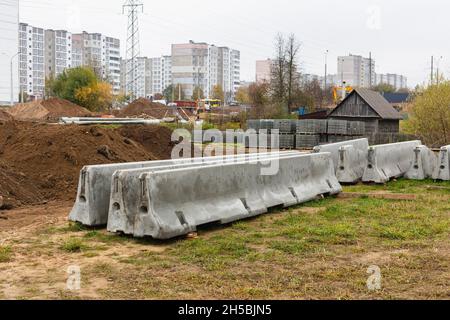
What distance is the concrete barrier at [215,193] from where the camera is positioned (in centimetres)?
744

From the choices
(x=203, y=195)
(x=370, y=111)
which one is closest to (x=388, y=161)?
(x=203, y=195)

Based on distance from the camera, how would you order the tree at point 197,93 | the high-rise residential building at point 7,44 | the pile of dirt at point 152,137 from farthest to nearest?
1. the tree at point 197,93
2. the high-rise residential building at point 7,44
3. the pile of dirt at point 152,137

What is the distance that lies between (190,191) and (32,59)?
142 metres

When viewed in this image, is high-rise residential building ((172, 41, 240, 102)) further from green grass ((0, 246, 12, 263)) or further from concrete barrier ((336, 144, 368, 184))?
green grass ((0, 246, 12, 263))

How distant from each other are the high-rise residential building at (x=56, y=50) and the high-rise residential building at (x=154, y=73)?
33.4 meters

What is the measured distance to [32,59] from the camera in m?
139

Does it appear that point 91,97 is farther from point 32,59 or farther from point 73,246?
point 32,59

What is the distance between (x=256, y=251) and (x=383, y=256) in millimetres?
1522

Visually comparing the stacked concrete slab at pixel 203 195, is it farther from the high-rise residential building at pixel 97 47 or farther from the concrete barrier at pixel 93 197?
the high-rise residential building at pixel 97 47

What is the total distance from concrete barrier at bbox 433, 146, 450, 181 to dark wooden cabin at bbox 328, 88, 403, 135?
24.3m

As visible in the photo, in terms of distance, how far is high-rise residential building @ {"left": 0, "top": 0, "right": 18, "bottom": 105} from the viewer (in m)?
85.5

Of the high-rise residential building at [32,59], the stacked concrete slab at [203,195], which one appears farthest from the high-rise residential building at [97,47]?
the stacked concrete slab at [203,195]

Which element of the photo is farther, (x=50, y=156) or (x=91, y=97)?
(x=91, y=97)
